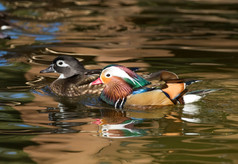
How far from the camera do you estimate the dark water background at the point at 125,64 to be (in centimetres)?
495

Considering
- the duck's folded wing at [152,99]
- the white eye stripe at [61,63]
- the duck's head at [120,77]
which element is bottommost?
the duck's folded wing at [152,99]

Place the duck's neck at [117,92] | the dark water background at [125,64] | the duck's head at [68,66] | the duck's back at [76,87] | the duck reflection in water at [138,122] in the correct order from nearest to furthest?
1. the dark water background at [125,64]
2. the duck reflection in water at [138,122]
3. the duck's neck at [117,92]
4. the duck's back at [76,87]
5. the duck's head at [68,66]

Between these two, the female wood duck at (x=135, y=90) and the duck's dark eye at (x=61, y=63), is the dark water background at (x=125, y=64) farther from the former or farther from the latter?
the duck's dark eye at (x=61, y=63)

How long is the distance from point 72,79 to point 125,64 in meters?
1.50

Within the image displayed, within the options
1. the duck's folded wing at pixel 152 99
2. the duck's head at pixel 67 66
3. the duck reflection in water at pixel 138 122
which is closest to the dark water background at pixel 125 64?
the duck reflection in water at pixel 138 122

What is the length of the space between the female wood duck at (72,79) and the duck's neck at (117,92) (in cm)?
57

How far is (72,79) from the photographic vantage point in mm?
7684

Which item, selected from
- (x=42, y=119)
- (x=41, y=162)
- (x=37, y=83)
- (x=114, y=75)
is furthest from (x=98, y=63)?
(x=41, y=162)

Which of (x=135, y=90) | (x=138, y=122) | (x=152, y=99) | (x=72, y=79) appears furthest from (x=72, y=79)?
(x=138, y=122)

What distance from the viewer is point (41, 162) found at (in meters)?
4.69

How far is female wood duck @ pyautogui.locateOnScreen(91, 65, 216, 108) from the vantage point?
20.9ft

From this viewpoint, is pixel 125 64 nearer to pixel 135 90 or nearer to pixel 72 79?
pixel 72 79

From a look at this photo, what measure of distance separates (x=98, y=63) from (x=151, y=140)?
401 centimetres

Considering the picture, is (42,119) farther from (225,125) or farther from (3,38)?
(3,38)
